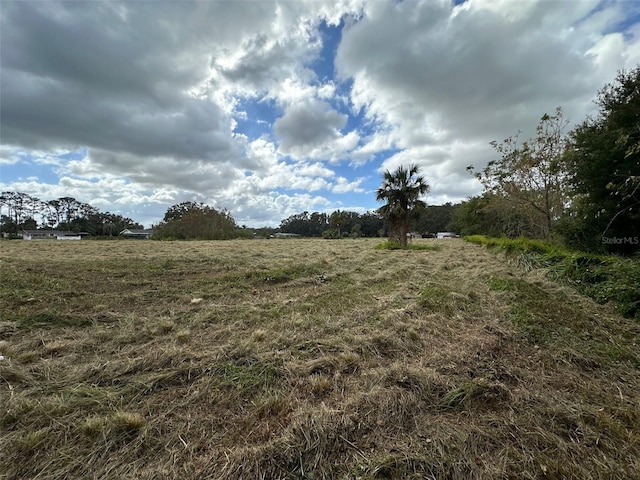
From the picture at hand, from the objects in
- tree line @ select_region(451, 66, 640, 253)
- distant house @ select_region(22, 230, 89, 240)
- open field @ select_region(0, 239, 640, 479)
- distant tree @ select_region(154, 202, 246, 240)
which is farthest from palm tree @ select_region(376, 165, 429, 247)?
distant house @ select_region(22, 230, 89, 240)

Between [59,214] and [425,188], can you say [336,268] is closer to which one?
[425,188]

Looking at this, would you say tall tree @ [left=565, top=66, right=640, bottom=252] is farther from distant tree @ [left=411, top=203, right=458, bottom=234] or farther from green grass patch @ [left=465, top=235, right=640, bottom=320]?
distant tree @ [left=411, top=203, right=458, bottom=234]

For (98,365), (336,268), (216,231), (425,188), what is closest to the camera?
(98,365)

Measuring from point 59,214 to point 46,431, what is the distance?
85967 millimetres

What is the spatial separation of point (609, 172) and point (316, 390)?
37.0 ft

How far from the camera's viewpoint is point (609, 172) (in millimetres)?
8383

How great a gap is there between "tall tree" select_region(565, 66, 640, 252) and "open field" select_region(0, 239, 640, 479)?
240 inches

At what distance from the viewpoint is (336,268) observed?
8992mm

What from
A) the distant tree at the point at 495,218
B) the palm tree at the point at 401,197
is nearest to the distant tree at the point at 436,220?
the distant tree at the point at 495,218

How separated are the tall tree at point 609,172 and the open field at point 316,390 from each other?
20.0 feet

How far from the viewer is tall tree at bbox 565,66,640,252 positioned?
26.0 ft

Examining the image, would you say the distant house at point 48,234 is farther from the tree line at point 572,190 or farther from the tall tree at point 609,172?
the tall tree at point 609,172

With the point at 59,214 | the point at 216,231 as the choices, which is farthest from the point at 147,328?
the point at 59,214

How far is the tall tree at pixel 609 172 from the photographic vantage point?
26.0ft
